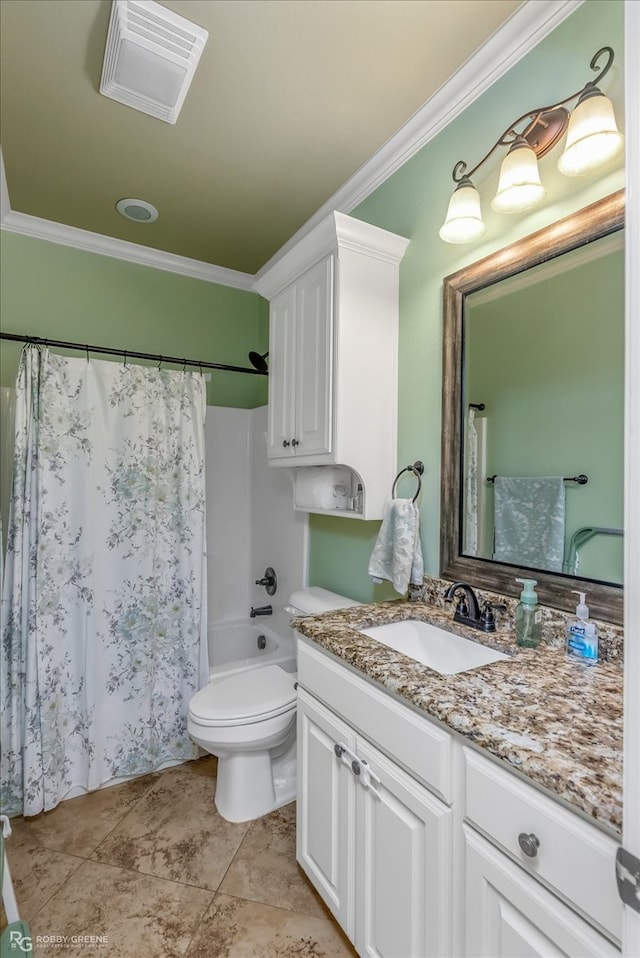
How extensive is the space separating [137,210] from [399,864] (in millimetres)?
2696

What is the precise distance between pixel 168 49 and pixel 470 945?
2296mm

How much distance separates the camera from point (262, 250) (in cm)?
261

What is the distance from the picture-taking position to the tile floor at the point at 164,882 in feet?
4.37

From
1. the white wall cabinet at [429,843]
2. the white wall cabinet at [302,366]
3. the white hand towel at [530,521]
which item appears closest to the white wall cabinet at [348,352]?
the white wall cabinet at [302,366]

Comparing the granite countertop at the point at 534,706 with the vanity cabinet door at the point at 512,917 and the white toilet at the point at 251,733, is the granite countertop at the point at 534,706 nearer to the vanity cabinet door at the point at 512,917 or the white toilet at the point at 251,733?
the vanity cabinet door at the point at 512,917

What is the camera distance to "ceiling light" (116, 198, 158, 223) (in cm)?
219

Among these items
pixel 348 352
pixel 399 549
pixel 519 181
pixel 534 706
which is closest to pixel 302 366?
pixel 348 352

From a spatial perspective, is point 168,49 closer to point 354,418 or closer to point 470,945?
point 354,418

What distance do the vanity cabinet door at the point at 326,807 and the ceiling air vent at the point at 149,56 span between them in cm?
196

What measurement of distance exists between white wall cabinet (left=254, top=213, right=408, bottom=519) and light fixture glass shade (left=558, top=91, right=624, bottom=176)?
2.30 feet

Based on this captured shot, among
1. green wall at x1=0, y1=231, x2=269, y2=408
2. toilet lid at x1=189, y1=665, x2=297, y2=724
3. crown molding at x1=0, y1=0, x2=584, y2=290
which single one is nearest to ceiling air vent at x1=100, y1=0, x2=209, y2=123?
crown molding at x1=0, y1=0, x2=584, y2=290

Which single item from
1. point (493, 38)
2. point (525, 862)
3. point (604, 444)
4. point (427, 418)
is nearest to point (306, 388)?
point (427, 418)

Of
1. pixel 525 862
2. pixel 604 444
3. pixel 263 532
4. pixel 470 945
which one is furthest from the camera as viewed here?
pixel 263 532

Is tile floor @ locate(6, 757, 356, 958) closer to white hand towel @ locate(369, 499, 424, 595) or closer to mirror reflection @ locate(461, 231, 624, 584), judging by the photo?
white hand towel @ locate(369, 499, 424, 595)
